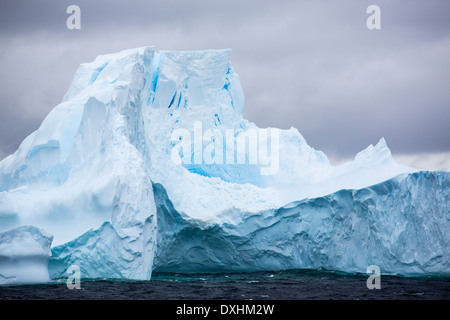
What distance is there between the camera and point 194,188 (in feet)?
65.5

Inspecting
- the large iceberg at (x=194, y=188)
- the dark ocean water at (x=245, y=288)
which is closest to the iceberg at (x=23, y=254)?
the dark ocean water at (x=245, y=288)

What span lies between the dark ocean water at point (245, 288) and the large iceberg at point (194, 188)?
793 mm

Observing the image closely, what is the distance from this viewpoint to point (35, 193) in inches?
685

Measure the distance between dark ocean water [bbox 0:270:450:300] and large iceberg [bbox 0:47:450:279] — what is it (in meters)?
0.79

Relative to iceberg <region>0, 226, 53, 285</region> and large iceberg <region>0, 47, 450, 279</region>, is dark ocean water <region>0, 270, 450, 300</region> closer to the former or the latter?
iceberg <region>0, 226, 53, 285</region>

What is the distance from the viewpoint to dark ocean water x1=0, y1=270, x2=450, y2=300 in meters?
14.3

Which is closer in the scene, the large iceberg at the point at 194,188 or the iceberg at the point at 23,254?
the iceberg at the point at 23,254

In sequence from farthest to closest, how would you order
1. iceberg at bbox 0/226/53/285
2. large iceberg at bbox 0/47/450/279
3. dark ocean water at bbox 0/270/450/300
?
large iceberg at bbox 0/47/450/279, iceberg at bbox 0/226/53/285, dark ocean water at bbox 0/270/450/300

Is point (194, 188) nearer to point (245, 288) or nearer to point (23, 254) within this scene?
point (245, 288)

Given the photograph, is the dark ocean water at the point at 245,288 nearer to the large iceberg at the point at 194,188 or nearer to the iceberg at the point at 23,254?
the iceberg at the point at 23,254

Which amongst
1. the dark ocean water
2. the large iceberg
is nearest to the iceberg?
the dark ocean water

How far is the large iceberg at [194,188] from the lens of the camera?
16.4 metres
